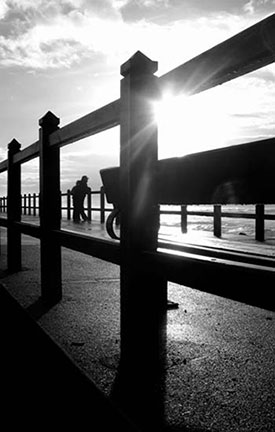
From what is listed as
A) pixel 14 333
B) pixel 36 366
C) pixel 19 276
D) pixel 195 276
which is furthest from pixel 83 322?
pixel 19 276

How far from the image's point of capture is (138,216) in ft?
6.73

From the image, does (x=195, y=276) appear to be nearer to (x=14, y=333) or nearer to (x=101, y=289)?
(x=14, y=333)

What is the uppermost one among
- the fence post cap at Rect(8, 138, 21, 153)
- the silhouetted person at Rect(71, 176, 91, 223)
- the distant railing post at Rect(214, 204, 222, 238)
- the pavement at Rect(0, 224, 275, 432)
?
the fence post cap at Rect(8, 138, 21, 153)

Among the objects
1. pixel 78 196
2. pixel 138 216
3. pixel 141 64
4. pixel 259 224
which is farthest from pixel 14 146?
pixel 78 196

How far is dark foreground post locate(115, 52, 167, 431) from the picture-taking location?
2027mm

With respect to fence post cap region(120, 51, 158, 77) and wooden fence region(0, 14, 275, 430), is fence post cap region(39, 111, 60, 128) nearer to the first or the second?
wooden fence region(0, 14, 275, 430)

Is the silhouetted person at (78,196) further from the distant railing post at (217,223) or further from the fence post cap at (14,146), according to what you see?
the fence post cap at (14,146)

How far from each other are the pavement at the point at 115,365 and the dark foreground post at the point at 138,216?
0.13 m

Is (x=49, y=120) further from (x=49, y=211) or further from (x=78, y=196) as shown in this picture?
(x=78, y=196)

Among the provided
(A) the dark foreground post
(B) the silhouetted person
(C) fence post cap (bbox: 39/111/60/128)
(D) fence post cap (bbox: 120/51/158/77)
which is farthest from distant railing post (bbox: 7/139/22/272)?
(B) the silhouetted person

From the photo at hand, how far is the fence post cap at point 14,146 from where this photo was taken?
16.5 feet

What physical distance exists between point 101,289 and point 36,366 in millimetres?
1792

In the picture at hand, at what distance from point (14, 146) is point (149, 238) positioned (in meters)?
3.42

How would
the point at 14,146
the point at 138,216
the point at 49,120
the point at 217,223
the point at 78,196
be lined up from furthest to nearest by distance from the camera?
the point at 78,196 → the point at 217,223 → the point at 14,146 → the point at 49,120 → the point at 138,216
